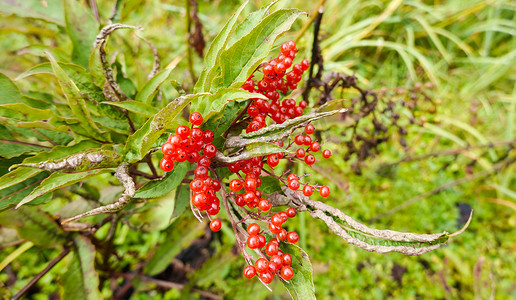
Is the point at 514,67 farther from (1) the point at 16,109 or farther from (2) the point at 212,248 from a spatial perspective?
A: (1) the point at 16,109

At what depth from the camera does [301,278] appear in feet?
1.89

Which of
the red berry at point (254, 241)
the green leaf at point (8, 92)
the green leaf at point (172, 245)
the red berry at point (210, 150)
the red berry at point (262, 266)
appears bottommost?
the green leaf at point (172, 245)

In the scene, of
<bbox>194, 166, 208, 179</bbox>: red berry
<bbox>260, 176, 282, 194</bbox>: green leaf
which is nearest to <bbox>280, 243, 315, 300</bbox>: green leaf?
<bbox>260, 176, 282, 194</bbox>: green leaf

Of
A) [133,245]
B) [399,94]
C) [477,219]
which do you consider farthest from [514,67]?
[133,245]

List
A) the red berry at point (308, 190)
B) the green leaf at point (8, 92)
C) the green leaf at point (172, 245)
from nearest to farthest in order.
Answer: the red berry at point (308, 190)
the green leaf at point (8, 92)
the green leaf at point (172, 245)

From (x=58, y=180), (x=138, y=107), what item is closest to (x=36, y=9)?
(x=138, y=107)

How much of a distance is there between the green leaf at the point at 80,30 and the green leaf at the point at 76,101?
0.26 m

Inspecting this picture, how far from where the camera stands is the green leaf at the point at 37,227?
79cm

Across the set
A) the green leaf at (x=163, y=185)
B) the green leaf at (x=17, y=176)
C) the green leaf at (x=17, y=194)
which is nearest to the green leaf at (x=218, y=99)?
the green leaf at (x=163, y=185)

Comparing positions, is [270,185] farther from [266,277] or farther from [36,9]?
[36,9]

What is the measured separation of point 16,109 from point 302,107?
0.67 metres

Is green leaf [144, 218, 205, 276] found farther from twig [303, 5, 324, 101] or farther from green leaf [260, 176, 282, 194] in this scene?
twig [303, 5, 324, 101]

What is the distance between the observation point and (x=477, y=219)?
6.77ft

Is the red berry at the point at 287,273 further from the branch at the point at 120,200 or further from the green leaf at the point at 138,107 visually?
the green leaf at the point at 138,107
